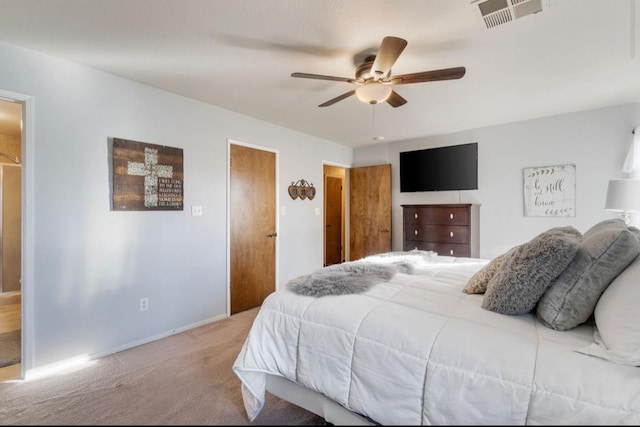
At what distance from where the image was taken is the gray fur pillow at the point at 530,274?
123 centimetres

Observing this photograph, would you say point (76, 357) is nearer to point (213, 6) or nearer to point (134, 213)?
point (134, 213)

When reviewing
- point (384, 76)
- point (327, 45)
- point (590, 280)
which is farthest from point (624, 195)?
point (327, 45)

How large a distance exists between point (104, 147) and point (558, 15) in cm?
333

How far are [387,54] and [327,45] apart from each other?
492 millimetres

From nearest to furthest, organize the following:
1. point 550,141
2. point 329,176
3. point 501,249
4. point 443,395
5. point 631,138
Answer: point 443,395, point 631,138, point 550,141, point 501,249, point 329,176

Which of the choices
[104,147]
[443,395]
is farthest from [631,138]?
[104,147]

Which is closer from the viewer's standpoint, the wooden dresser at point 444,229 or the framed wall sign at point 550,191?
the framed wall sign at point 550,191

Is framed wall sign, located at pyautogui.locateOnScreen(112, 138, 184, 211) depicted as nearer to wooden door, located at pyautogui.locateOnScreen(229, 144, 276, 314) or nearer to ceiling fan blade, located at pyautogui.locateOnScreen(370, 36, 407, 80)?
wooden door, located at pyautogui.locateOnScreen(229, 144, 276, 314)

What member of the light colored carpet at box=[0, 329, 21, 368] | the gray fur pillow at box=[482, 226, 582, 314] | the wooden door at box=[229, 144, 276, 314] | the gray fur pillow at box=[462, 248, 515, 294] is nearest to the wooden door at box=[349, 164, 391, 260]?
the wooden door at box=[229, 144, 276, 314]

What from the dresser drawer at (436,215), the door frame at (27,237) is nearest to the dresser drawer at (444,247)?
the dresser drawer at (436,215)

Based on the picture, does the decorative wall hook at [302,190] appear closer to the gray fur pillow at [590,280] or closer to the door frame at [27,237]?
the door frame at [27,237]

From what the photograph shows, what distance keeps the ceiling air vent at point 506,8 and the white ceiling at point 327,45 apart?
44 millimetres

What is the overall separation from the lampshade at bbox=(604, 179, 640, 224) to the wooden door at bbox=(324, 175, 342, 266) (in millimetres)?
4057

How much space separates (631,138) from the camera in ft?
10.1
